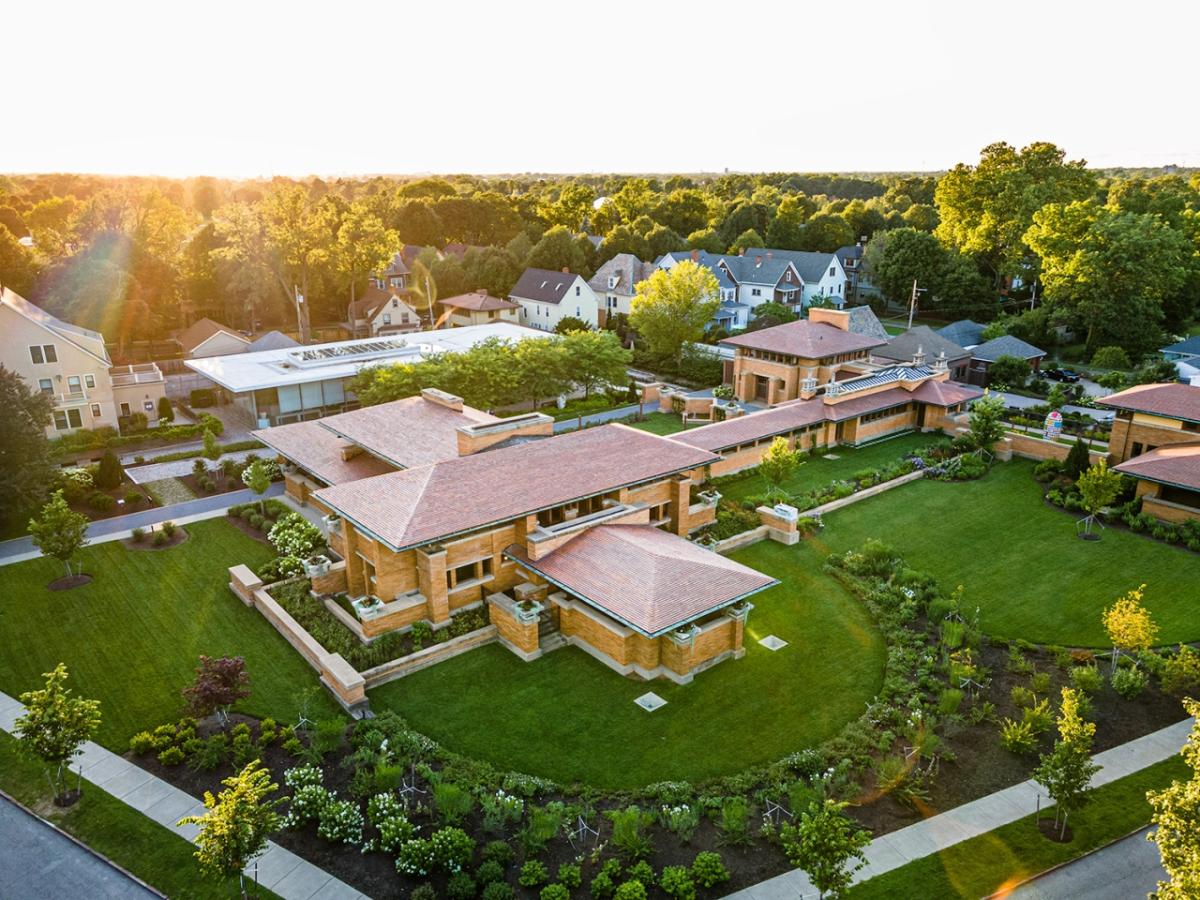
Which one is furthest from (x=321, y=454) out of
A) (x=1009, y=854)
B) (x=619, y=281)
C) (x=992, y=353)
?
(x=619, y=281)

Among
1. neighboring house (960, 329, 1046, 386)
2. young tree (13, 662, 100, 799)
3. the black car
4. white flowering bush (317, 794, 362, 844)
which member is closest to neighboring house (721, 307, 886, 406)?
neighboring house (960, 329, 1046, 386)

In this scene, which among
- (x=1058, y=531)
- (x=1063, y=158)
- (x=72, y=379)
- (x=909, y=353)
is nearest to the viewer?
(x=1058, y=531)

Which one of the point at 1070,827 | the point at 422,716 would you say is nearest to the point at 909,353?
the point at 1070,827

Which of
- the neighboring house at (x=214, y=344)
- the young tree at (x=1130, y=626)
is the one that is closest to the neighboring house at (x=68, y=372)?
the neighboring house at (x=214, y=344)

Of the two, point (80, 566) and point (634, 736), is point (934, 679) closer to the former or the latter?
point (634, 736)

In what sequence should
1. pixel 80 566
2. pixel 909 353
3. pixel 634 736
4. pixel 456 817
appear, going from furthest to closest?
pixel 909 353 → pixel 80 566 → pixel 634 736 → pixel 456 817

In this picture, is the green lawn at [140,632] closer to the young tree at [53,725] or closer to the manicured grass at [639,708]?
the young tree at [53,725]
